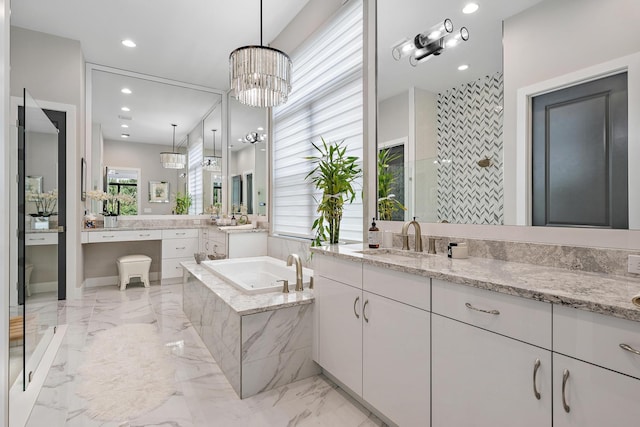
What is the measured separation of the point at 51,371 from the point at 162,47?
3.83 m

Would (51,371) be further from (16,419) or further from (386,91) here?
(386,91)

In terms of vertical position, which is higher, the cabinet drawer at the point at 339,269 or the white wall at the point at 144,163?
the white wall at the point at 144,163

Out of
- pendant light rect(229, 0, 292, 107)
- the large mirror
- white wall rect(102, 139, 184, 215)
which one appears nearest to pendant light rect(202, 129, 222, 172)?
white wall rect(102, 139, 184, 215)

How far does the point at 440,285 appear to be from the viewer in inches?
54.2

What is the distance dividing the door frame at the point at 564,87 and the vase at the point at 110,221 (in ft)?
16.4

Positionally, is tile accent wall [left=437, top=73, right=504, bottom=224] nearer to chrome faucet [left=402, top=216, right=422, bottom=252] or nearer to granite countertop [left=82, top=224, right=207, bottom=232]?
chrome faucet [left=402, top=216, right=422, bottom=252]

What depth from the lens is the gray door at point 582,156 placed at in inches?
51.5

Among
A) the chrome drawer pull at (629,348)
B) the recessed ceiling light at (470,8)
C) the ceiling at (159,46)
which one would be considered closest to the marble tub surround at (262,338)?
the chrome drawer pull at (629,348)

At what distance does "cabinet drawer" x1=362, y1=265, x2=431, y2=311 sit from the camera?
1.45 metres

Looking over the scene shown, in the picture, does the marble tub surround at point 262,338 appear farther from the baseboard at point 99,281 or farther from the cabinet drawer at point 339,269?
the baseboard at point 99,281

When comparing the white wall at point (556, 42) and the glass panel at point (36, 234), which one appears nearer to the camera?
the white wall at point (556, 42)

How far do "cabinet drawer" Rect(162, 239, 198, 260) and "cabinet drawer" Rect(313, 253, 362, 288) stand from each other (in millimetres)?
3536

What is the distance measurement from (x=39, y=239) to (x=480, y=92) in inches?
121

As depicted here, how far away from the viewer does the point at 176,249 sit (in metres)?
5.06
